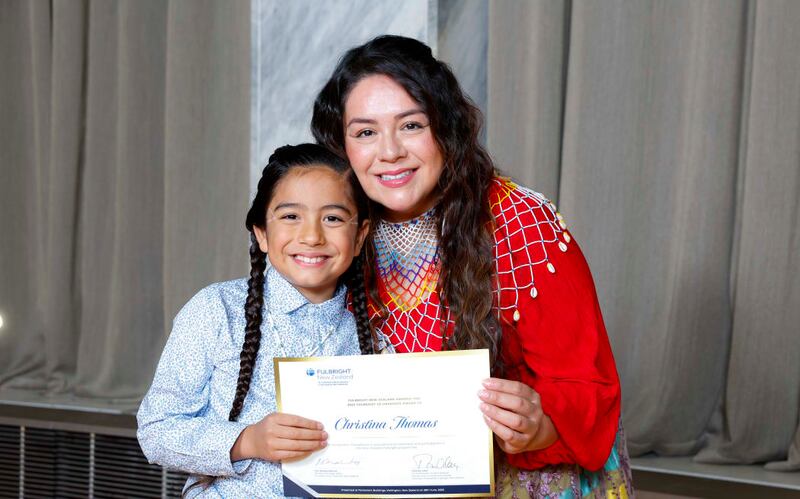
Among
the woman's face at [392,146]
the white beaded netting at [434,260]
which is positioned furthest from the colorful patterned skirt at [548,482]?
the woman's face at [392,146]

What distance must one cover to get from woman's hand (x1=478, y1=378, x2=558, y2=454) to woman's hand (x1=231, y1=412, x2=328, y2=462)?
0.83ft

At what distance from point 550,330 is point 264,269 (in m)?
0.51

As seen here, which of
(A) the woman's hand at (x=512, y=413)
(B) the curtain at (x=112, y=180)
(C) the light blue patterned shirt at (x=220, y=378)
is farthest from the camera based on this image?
(B) the curtain at (x=112, y=180)

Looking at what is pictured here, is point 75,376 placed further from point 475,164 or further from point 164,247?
point 475,164

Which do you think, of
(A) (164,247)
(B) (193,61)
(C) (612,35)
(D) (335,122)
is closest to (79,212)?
(A) (164,247)

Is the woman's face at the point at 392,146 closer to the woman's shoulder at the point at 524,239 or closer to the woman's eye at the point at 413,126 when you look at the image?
the woman's eye at the point at 413,126

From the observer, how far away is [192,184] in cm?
391

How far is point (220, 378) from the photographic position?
63.0 inches

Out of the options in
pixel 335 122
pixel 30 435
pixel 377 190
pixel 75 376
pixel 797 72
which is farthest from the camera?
pixel 75 376

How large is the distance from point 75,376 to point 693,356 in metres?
2.60

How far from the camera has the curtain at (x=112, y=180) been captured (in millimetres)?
3889

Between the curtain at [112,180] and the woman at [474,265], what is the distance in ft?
6.91
